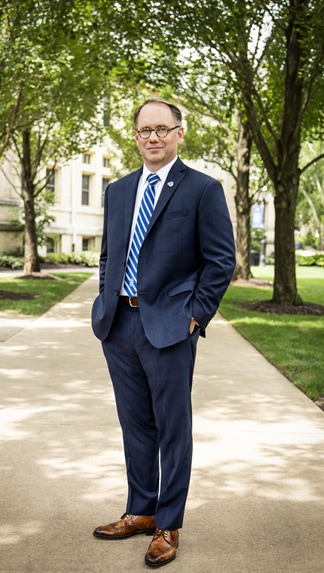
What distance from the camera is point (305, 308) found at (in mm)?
16781

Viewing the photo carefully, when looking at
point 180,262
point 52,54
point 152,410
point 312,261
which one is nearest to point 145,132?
point 180,262

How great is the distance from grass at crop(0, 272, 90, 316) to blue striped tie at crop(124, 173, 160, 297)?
37.0 ft

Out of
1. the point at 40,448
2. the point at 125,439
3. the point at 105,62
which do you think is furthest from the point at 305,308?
the point at 125,439

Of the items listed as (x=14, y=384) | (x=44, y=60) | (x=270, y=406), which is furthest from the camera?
(x=44, y=60)

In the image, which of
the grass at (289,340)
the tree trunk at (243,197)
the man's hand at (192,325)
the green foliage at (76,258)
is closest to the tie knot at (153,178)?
the man's hand at (192,325)

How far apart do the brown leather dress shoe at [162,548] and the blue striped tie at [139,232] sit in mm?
1197

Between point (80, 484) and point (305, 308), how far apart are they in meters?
12.7

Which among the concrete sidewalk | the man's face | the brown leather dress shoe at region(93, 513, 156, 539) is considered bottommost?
the concrete sidewalk

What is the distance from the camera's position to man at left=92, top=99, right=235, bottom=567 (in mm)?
3611

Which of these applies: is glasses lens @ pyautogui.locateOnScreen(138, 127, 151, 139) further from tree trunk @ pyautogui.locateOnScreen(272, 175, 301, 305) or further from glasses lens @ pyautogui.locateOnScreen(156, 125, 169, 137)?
tree trunk @ pyautogui.locateOnScreen(272, 175, 301, 305)

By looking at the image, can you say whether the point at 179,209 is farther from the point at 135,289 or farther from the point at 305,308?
the point at 305,308

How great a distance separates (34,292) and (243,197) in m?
9.60

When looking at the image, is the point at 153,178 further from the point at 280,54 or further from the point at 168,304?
the point at 280,54

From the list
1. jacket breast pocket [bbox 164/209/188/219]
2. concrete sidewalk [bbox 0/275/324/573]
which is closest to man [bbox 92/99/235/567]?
jacket breast pocket [bbox 164/209/188/219]
